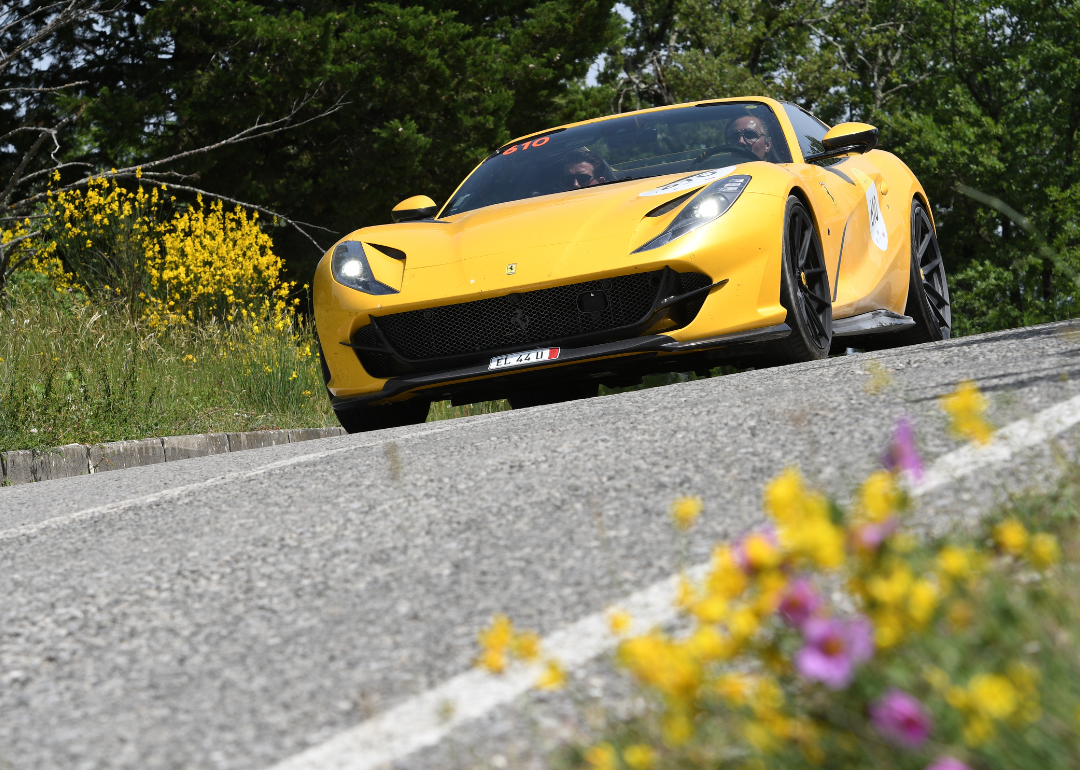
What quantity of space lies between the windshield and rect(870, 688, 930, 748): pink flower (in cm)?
518

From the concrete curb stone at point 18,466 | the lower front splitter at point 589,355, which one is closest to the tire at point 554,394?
the lower front splitter at point 589,355

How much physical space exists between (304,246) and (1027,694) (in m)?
16.8

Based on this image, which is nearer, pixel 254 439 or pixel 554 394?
pixel 254 439

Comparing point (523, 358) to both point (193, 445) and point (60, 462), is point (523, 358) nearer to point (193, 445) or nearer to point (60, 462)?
point (60, 462)

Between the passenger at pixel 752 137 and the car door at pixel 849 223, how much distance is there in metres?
0.21

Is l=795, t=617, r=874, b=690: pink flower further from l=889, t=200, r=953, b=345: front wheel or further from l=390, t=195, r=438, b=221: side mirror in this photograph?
l=889, t=200, r=953, b=345: front wheel

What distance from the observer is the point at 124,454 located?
6.98 metres

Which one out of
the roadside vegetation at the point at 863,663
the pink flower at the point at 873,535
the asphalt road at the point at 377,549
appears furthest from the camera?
the asphalt road at the point at 377,549

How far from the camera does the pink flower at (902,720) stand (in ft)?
3.74

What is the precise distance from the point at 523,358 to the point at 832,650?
13.7 ft

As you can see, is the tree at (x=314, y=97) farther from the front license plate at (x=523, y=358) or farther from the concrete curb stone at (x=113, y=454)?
the front license plate at (x=523, y=358)

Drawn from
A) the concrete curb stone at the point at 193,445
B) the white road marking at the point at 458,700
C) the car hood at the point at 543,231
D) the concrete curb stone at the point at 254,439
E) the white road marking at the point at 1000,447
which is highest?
the car hood at the point at 543,231

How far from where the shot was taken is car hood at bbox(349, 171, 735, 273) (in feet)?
17.4

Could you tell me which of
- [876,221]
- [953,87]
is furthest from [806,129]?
[953,87]
